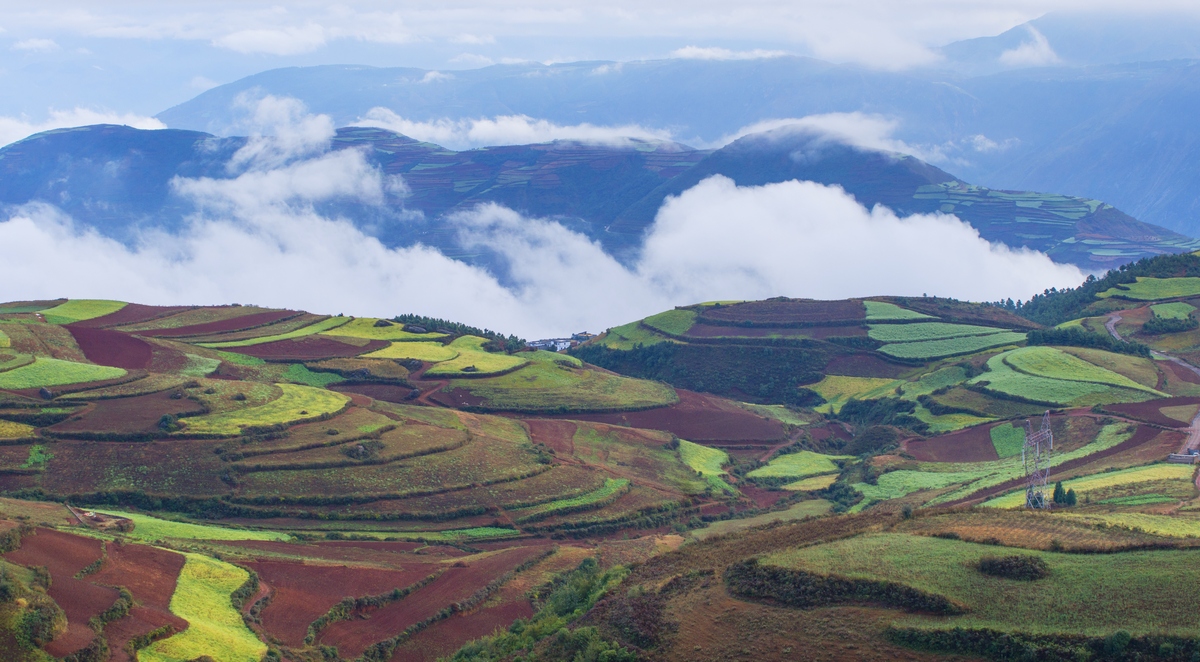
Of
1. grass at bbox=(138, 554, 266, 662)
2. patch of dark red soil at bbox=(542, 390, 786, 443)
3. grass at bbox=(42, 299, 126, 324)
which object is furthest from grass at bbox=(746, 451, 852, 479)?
grass at bbox=(42, 299, 126, 324)

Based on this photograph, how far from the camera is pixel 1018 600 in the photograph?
37.6m

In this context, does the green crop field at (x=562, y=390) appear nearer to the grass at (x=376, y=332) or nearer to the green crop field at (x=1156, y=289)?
the grass at (x=376, y=332)

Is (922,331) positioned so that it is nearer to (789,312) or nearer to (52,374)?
(789,312)

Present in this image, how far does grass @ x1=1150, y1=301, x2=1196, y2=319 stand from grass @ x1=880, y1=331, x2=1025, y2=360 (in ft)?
52.8

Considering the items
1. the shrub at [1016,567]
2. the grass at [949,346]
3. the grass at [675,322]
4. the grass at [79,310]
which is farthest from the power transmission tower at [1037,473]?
the grass at [79,310]

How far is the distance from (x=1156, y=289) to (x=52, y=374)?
13096 centimetres

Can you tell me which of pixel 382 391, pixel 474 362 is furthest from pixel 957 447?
pixel 382 391

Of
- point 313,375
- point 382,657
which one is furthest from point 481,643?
point 313,375

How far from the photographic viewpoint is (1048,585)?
127 ft

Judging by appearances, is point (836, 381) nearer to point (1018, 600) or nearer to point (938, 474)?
point (938, 474)

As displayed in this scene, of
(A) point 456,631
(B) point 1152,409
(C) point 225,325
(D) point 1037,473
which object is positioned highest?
(C) point 225,325

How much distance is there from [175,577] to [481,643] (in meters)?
14.5

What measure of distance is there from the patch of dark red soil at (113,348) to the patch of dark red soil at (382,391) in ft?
58.1

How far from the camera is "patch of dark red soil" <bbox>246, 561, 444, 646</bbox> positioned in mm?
51250
